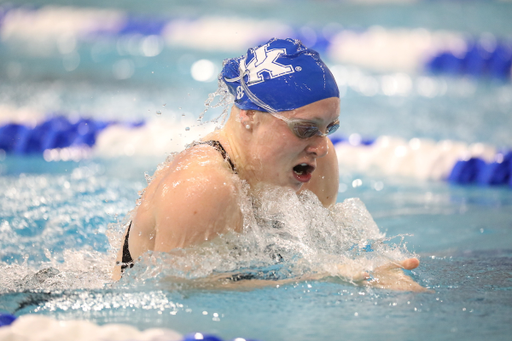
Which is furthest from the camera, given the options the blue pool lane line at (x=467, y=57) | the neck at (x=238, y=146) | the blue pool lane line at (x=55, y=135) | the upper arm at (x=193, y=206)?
the blue pool lane line at (x=467, y=57)

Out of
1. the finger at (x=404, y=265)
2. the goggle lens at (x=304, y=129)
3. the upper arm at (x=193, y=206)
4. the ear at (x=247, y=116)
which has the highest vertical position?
the ear at (x=247, y=116)

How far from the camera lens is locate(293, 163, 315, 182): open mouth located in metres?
2.17

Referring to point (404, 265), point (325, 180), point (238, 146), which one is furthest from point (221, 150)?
point (404, 265)

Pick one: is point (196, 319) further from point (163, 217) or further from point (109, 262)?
point (109, 262)

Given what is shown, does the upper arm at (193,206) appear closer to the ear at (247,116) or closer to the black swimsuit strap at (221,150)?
the black swimsuit strap at (221,150)

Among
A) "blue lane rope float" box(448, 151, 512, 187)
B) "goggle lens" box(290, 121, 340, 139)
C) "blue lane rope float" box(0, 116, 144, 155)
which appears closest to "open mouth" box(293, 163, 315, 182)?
"goggle lens" box(290, 121, 340, 139)

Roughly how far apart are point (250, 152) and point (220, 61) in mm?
7753

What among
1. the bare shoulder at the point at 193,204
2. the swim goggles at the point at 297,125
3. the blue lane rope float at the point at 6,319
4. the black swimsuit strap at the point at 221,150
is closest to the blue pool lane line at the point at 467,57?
the swim goggles at the point at 297,125

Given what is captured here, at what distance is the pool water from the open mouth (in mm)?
Answer: 408

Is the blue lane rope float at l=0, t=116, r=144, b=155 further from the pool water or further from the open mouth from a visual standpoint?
the open mouth

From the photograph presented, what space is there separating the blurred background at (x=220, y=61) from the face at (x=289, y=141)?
2.29 meters

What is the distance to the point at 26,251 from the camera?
3.23m

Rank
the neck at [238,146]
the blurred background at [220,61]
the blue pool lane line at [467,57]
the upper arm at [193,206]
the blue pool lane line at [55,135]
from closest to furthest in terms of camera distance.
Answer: the upper arm at [193,206] < the neck at [238,146] < the blue pool lane line at [55,135] < the blurred background at [220,61] < the blue pool lane line at [467,57]

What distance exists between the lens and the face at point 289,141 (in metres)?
2.08
